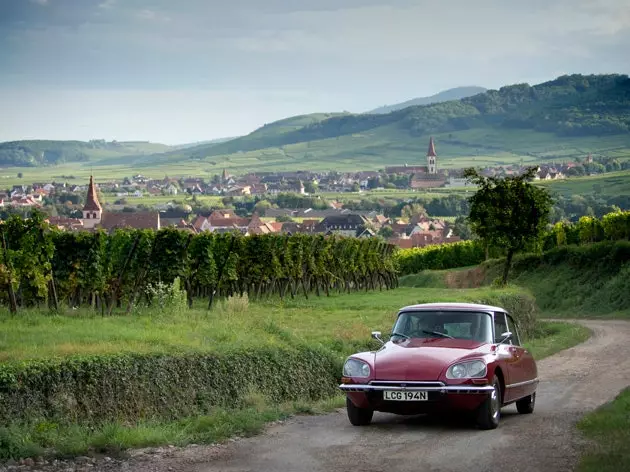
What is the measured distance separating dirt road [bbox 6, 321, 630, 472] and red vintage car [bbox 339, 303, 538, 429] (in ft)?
1.17

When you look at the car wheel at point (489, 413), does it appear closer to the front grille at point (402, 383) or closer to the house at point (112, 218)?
the front grille at point (402, 383)

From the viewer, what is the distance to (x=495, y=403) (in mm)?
14797

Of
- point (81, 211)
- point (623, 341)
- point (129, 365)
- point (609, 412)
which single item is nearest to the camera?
point (609, 412)

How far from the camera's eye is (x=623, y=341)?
3400cm

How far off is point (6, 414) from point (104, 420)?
5.60 feet

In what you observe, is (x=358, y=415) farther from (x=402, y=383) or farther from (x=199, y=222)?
(x=199, y=222)

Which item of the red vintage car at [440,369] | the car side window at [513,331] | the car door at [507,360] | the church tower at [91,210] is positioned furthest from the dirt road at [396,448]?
the church tower at [91,210]

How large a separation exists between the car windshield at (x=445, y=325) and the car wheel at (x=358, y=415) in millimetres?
1716

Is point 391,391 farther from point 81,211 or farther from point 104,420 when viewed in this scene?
point 81,211

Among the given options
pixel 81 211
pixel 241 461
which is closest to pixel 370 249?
pixel 241 461

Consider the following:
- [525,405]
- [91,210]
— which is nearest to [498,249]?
[525,405]

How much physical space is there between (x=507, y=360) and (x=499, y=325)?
1.11 m

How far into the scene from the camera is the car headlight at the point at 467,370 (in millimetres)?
14516

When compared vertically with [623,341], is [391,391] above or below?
above
